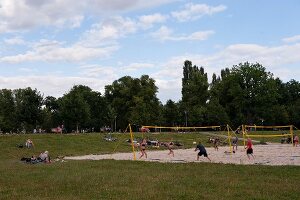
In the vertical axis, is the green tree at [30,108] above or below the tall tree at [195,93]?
below

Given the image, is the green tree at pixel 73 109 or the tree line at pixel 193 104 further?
the tree line at pixel 193 104


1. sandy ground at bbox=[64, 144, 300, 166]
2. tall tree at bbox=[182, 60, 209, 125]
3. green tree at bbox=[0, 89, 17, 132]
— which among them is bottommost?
sandy ground at bbox=[64, 144, 300, 166]

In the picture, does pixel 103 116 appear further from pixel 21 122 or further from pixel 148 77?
pixel 21 122

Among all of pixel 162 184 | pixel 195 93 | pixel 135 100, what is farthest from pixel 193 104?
pixel 162 184

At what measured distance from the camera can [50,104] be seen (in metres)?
136

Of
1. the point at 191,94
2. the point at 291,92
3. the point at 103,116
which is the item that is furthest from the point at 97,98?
the point at 291,92

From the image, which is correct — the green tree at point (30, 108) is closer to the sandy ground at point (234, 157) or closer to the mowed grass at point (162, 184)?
the sandy ground at point (234, 157)

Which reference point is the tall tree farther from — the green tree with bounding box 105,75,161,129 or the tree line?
the green tree with bounding box 105,75,161,129

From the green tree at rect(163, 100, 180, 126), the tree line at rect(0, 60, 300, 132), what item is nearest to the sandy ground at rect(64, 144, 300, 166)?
the tree line at rect(0, 60, 300, 132)

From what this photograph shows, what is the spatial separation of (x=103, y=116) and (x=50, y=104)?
92.7 feet

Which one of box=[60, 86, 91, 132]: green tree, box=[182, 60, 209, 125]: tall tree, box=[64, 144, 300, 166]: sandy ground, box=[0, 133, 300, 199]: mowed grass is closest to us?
box=[0, 133, 300, 199]: mowed grass

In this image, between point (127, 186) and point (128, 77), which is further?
point (128, 77)

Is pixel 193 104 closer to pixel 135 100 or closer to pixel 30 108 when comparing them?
pixel 135 100

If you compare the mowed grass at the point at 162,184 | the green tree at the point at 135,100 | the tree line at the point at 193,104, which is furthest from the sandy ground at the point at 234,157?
the green tree at the point at 135,100
